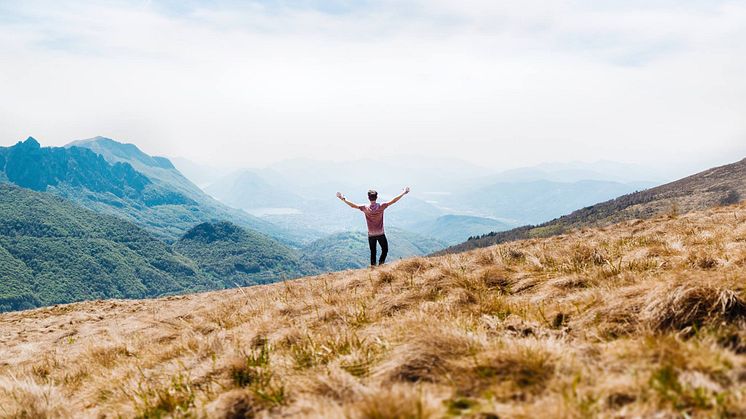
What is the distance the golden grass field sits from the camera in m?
3.28

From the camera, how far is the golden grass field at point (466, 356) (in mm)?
3279

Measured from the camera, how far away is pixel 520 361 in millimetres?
3826

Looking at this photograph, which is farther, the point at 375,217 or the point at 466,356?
the point at 375,217

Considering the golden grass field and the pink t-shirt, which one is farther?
the pink t-shirt

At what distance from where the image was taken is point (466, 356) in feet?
13.9

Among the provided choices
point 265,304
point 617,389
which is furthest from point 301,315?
point 617,389

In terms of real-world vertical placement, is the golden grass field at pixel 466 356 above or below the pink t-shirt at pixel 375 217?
→ below

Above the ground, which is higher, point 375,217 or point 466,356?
point 375,217

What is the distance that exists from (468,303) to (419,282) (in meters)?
2.13

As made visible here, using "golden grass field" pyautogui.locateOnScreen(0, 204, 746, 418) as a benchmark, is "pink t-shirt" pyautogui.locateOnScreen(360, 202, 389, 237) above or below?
above

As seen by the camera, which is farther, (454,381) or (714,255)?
(714,255)

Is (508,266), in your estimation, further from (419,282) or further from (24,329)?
(24,329)

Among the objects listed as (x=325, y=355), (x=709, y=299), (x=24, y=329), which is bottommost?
(x=24, y=329)

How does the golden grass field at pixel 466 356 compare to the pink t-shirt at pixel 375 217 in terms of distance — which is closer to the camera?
the golden grass field at pixel 466 356
